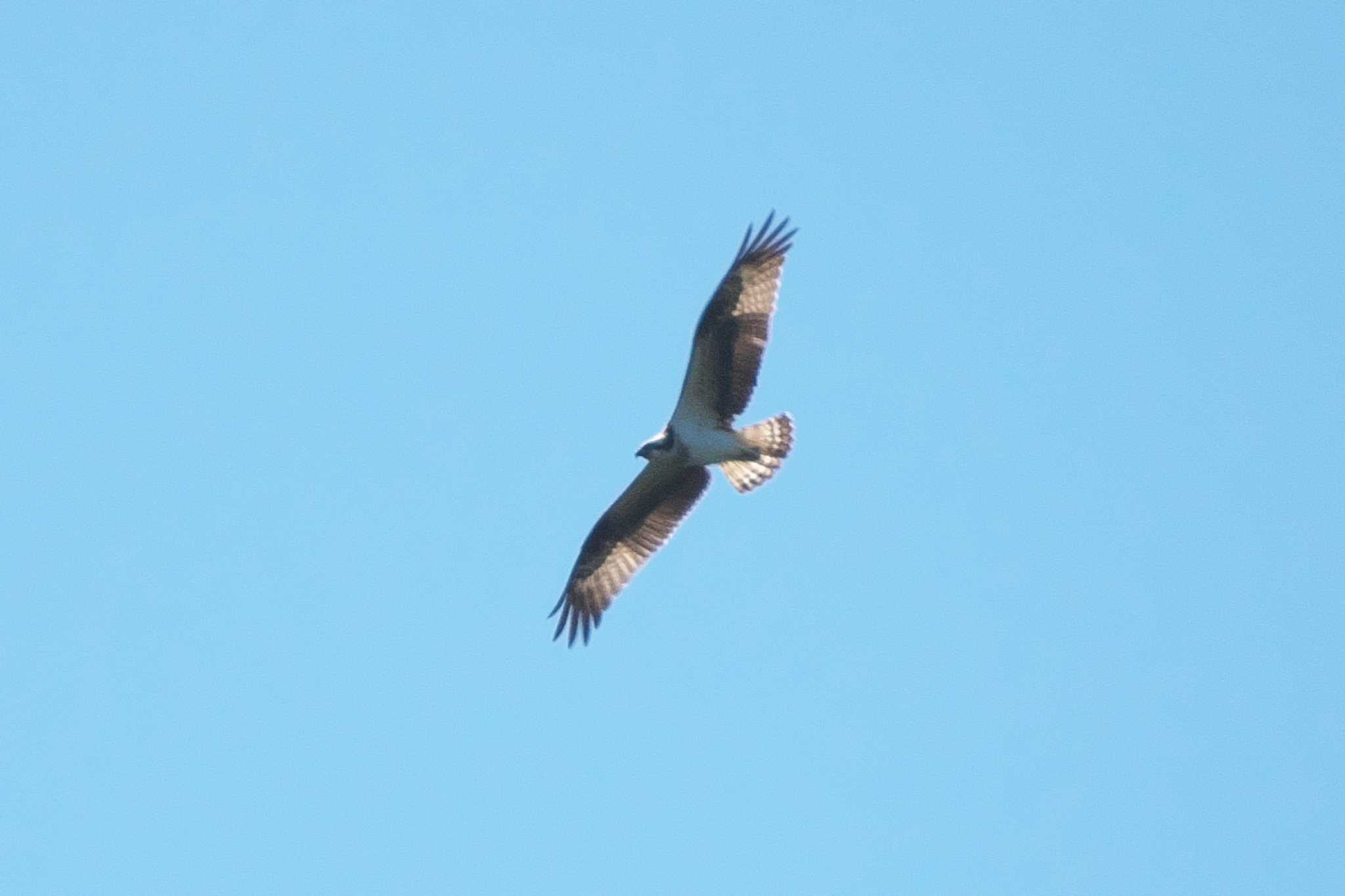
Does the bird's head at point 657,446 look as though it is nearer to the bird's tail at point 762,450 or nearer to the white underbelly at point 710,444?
the white underbelly at point 710,444

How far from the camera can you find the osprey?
57.4ft

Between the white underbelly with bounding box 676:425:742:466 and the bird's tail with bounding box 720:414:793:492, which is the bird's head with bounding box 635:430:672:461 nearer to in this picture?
the white underbelly with bounding box 676:425:742:466

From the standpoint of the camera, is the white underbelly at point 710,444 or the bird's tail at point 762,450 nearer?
the white underbelly at point 710,444

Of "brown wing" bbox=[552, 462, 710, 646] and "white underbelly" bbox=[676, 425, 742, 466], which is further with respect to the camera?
"brown wing" bbox=[552, 462, 710, 646]

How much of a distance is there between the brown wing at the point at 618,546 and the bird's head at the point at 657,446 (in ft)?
2.13

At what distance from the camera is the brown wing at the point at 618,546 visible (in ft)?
62.2

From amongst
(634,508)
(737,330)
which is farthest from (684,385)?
(634,508)

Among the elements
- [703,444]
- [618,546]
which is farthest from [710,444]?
[618,546]

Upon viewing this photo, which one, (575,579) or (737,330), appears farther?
(575,579)

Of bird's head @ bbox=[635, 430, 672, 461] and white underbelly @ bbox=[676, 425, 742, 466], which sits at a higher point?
bird's head @ bbox=[635, 430, 672, 461]

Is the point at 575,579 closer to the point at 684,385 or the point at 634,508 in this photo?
the point at 634,508

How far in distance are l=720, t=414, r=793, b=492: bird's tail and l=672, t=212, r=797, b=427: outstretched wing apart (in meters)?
0.40

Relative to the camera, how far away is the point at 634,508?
19078 mm

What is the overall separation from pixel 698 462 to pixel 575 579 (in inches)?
66.5
